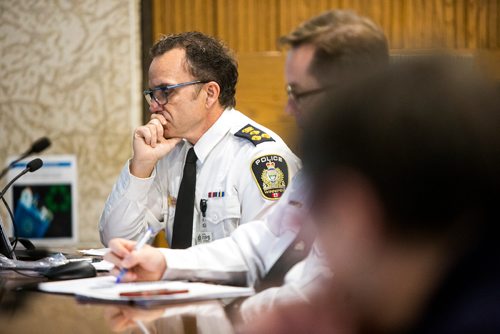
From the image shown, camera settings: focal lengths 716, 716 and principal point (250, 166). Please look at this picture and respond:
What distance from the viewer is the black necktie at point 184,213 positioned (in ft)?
7.02

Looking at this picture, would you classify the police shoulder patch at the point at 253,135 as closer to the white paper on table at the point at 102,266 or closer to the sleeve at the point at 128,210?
the sleeve at the point at 128,210

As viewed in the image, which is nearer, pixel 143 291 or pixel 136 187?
pixel 143 291

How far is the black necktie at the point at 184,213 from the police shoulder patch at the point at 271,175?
0.22 m

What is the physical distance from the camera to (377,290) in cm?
54

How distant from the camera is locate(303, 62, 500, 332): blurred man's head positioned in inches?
19.9

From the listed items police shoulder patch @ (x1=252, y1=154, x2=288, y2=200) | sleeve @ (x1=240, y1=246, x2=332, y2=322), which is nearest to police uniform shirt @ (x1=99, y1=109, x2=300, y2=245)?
police shoulder patch @ (x1=252, y1=154, x2=288, y2=200)

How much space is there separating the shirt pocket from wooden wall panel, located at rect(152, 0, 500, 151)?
1390 mm

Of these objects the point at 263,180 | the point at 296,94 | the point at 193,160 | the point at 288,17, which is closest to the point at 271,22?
the point at 288,17

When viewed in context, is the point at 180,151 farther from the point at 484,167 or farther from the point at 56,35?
the point at 484,167

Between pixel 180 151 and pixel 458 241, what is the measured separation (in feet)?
6.39

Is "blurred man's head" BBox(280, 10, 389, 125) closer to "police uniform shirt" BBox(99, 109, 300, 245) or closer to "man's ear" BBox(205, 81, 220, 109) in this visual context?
"police uniform shirt" BBox(99, 109, 300, 245)

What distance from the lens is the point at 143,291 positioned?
124 cm

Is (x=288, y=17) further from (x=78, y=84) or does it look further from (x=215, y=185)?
(x=215, y=185)

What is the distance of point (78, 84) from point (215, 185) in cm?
159
